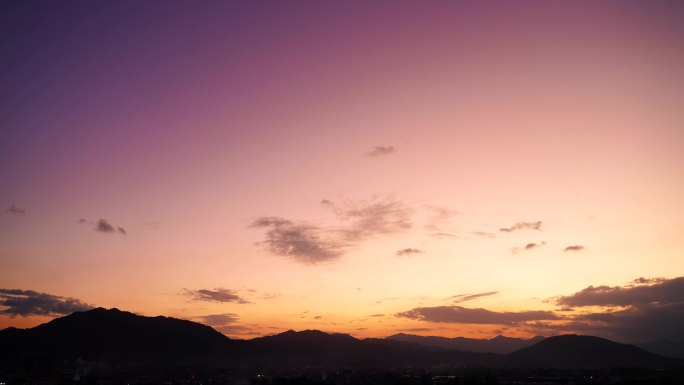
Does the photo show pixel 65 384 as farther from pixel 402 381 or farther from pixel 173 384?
pixel 402 381

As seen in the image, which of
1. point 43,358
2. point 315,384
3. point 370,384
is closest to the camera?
point 315,384

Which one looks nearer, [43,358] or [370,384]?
[370,384]

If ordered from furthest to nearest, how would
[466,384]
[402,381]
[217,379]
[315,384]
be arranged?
1. [217,379]
2. [402,381]
3. [466,384]
4. [315,384]

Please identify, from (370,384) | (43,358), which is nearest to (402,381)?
(370,384)

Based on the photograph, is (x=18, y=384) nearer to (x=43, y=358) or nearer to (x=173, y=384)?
(x=173, y=384)

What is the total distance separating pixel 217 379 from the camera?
18175cm

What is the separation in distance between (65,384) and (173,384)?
30.0 meters

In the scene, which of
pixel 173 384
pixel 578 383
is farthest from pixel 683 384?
pixel 173 384

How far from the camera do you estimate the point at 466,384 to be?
12731 cm

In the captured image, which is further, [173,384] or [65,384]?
[173,384]

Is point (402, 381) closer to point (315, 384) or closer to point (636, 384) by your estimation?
point (315, 384)

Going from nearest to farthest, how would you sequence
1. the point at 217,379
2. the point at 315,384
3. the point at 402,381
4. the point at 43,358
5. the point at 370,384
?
the point at 315,384 → the point at 402,381 → the point at 370,384 → the point at 217,379 → the point at 43,358

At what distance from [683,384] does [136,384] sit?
5849 inches

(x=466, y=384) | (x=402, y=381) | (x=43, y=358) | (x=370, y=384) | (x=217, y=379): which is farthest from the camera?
(x=43, y=358)
